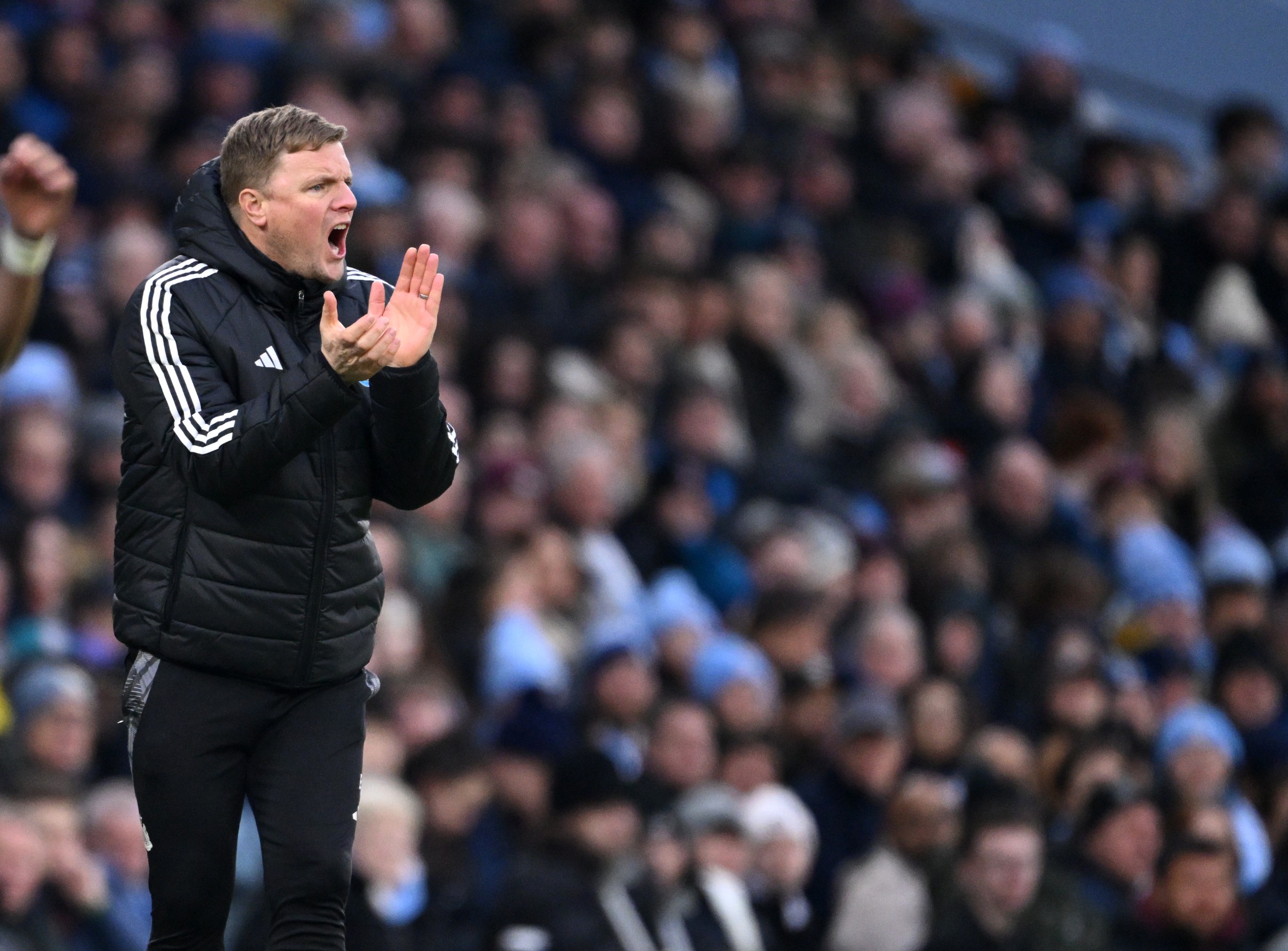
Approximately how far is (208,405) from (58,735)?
2909 millimetres

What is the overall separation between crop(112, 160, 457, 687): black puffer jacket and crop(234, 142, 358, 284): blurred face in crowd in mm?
32

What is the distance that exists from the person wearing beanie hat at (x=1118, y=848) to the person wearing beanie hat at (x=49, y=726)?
12.2 feet


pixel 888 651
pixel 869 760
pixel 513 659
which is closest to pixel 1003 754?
pixel 888 651

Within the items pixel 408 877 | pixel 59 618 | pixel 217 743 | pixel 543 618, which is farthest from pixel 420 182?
pixel 217 743

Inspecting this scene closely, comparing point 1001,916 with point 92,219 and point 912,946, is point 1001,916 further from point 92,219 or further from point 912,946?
point 92,219

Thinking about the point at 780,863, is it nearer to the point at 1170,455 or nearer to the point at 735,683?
the point at 735,683

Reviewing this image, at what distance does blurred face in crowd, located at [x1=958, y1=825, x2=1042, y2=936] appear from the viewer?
25.1 feet

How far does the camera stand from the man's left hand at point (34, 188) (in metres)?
4.04

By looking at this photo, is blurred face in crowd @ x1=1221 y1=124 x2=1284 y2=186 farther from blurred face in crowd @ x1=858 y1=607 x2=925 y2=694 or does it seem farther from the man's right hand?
the man's right hand

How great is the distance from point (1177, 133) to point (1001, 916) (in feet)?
32.0

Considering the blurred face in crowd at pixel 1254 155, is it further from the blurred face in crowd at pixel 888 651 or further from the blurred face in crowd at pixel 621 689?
the blurred face in crowd at pixel 621 689

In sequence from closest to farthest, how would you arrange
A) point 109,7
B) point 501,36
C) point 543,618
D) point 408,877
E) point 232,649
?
1. point 232,649
2. point 408,877
3. point 543,618
4. point 109,7
5. point 501,36

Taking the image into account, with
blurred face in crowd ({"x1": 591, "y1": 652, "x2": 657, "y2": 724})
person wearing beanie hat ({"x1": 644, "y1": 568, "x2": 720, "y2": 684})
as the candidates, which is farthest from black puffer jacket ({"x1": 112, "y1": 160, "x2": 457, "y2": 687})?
person wearing beanie hat ({"x1": 644, "y1": 568, "x2": 720, "y2": 684})

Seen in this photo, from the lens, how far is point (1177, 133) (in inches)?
639
